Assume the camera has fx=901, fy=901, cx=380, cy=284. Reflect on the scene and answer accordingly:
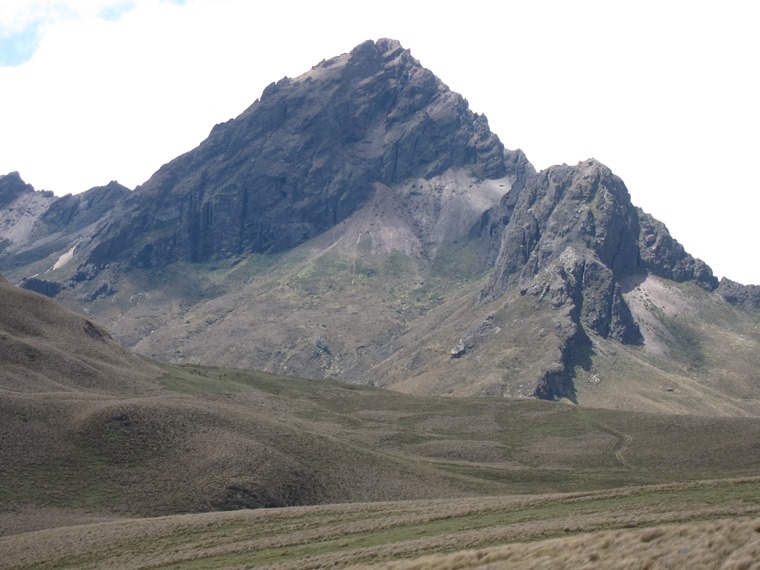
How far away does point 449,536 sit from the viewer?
66.6 metres

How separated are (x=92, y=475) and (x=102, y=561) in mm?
54707

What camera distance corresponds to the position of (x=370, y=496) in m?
129

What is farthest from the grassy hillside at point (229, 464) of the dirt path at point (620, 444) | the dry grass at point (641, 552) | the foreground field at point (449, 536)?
the dry grass at point (641, 552)

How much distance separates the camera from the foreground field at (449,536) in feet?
143

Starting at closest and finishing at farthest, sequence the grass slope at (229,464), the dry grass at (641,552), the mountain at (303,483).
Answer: the dry grass at (641,552)
the mountain at (303,483)
the grass slope at (229,464)

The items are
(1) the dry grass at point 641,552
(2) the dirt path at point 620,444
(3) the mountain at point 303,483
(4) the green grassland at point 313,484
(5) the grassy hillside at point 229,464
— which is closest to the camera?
(1) the dry grass at point 641,552

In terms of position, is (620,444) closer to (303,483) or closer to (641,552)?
(303,483)

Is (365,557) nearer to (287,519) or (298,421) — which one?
(287,519)

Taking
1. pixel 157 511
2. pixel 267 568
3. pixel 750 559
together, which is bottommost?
pixel 157 511

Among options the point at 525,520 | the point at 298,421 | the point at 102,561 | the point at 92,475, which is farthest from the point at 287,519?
the point at 298,421

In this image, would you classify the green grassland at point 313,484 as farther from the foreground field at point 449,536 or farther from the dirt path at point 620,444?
the dirt path at point 620,444

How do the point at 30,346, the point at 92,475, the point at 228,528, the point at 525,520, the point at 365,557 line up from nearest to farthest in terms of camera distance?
the point at 365,557
the point at 525,520
the point at 228,528
the point at 92,475
the point at 30,346

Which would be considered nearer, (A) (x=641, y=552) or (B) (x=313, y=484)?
(A) (x=641, y=552)

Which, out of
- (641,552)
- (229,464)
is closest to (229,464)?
(229,464)
